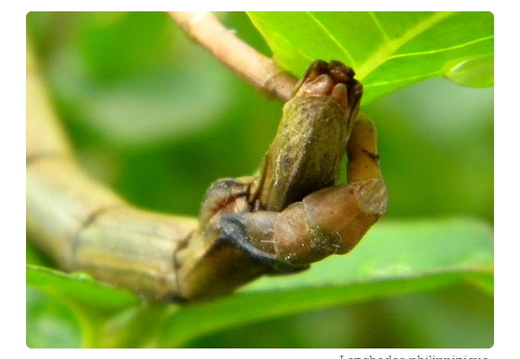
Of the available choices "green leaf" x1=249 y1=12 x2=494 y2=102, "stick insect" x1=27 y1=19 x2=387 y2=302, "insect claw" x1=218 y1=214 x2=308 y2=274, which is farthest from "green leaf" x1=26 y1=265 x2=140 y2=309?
"green leaf" x1=249 y1=12 x2=494 y2=102

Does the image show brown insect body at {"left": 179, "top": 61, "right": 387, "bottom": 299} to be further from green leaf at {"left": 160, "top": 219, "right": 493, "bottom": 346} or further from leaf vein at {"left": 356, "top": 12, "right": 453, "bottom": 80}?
green leaf at {"left": 160, "top": 219, "right": 493, "bottom": 346}

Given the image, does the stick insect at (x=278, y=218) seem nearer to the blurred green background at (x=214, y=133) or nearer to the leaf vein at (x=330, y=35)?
the leaf vein at (x=330, y=35)

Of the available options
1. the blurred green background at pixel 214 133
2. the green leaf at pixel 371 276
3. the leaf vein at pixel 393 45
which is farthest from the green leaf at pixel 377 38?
the blurred green background at pixel 214 133

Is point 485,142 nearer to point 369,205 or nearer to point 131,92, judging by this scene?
point 131,92

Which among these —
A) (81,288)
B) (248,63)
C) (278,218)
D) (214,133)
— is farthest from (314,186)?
(214,133)

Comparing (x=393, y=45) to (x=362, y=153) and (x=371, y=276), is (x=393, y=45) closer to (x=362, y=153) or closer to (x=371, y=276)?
(x=362, y=153)

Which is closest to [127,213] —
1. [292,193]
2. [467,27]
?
[292,193]
